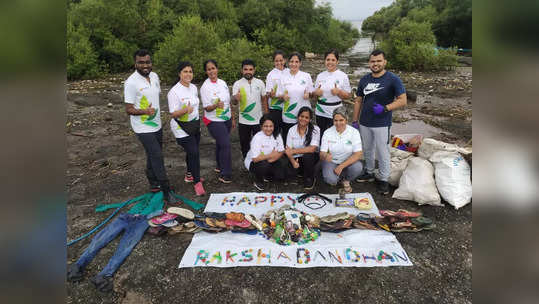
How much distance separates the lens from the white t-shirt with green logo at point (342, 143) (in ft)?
14.0

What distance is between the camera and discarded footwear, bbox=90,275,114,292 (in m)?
2.74

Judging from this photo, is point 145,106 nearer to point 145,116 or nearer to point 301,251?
point 145,116

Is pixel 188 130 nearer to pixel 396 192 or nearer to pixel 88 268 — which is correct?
pixel 88 268

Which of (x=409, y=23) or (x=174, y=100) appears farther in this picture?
(x=409, y=23)

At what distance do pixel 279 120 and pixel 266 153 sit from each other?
29.8 inches

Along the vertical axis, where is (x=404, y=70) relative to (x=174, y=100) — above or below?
above

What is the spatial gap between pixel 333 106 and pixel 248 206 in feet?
6.61

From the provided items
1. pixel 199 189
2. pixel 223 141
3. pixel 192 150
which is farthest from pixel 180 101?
pixel 199 189

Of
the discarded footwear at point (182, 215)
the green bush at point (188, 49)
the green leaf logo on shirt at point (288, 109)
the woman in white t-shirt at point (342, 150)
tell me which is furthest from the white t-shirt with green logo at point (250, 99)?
the green bush at point (188, 49)

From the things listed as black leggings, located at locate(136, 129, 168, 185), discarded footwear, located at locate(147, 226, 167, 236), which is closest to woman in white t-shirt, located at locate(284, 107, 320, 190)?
black leggings, located at locate(136, 129, 168, 185)
